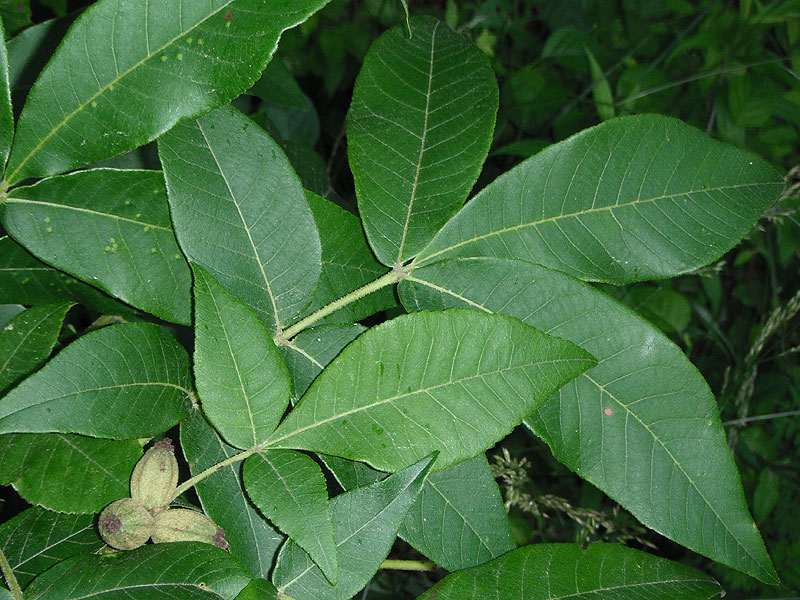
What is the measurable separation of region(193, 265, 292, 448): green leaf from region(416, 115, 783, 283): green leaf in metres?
0.33

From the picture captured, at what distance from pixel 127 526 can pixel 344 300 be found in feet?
1.08

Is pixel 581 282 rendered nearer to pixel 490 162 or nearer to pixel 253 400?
pixel 253 400

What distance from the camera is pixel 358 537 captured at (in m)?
0.71

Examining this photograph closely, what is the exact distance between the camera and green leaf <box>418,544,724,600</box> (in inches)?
29.9

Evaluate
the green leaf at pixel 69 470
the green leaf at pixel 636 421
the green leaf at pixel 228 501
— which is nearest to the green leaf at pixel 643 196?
the green leaf at pixel 636 421

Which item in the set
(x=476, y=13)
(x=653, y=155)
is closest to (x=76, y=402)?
(x=653, y=155)

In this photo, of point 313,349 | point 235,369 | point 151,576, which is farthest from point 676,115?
point 151,576

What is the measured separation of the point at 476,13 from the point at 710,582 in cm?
235

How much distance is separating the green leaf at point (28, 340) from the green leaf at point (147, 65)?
0.71 ft

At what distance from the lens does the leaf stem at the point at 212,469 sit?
2.36 ft

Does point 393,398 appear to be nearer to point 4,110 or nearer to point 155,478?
point 155,478

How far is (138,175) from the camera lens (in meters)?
0.75

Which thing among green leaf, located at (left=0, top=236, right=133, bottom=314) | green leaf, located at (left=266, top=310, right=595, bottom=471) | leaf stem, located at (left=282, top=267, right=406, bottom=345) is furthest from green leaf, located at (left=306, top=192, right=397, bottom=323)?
green leaf, located at (left=0, top=236, right=133, bottom=314)

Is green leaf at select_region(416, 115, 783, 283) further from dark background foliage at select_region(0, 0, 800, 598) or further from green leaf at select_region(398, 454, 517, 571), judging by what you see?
dark background foliage at select_region(0, 0, 800, 598)
